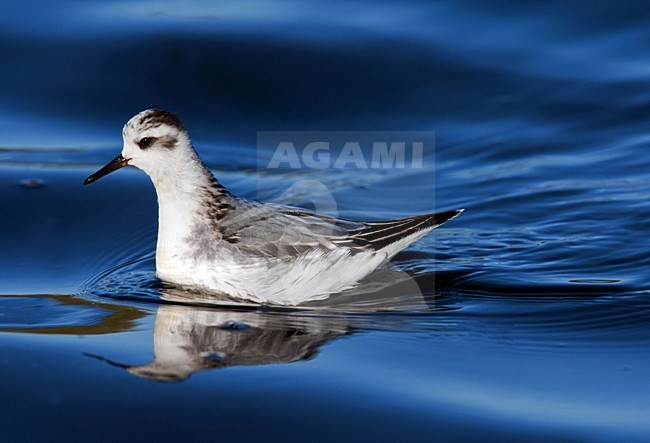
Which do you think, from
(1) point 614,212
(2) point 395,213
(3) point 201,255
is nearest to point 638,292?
(1) point 614,212

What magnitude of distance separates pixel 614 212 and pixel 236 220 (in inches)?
124

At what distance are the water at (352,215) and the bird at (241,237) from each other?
0.23m

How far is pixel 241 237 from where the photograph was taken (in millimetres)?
7145

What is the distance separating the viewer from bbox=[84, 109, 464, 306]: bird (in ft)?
23.1

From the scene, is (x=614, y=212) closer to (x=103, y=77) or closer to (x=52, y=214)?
(x=52, y=214)

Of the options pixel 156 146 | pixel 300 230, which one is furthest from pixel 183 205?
pixel 300 230

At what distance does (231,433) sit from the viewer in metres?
5.05

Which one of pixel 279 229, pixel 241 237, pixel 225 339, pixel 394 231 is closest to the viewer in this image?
pixel 225 339

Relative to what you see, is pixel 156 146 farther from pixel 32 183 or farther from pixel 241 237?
pixel 32 183

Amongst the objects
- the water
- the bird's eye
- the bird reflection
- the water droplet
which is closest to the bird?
the bird's eye

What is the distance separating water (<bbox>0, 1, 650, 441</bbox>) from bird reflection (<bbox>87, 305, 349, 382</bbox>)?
20 millimetres

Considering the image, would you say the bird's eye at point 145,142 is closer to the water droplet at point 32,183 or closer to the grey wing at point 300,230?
the grey wing at point 300,230

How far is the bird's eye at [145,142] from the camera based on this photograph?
23.9ft

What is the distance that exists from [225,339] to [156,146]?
5.89 ft
